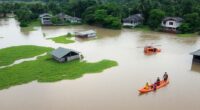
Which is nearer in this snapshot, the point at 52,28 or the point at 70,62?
the point at 70,62

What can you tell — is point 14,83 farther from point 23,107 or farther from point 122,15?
point 122,15

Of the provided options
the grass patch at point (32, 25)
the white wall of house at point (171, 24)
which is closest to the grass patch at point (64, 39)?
the grass patch at point (32, 25)

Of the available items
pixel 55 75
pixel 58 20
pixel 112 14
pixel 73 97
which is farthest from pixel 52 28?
pixel 73 97

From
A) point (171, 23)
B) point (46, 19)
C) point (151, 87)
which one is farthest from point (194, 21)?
point (46, 19)

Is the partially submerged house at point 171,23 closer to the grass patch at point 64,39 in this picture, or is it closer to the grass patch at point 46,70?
the grass patch at point 64,39

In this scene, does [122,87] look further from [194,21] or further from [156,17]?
[156,17]

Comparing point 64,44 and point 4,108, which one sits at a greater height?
point 64,44

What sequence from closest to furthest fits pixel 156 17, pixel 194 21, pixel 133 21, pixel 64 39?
pixel 64 39, pixel 194 21, pixel 156 17, pixel 133 21
